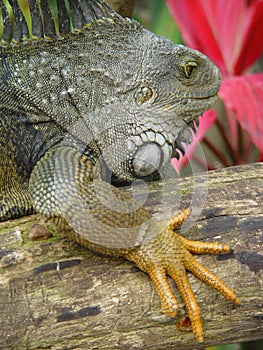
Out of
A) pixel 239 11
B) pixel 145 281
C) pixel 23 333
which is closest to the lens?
pixel 23 333

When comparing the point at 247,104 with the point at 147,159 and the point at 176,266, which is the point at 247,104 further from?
the point at 176,266

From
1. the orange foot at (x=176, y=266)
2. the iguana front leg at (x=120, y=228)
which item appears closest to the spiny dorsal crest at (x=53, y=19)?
the iguana front leg at (x=120, y=228)

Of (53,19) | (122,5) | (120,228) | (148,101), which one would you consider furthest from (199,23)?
(120,228)

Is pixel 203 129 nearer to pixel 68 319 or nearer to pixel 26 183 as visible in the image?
pixel 26 183

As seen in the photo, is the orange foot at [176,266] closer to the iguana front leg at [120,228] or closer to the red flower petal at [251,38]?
the iguana front leg at [120,228]

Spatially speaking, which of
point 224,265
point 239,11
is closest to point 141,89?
point 224,265

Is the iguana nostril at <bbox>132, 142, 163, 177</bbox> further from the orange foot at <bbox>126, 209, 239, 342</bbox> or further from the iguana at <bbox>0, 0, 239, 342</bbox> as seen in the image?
the orange foot at <bbox>126, 209, 239, 342</bbox>
